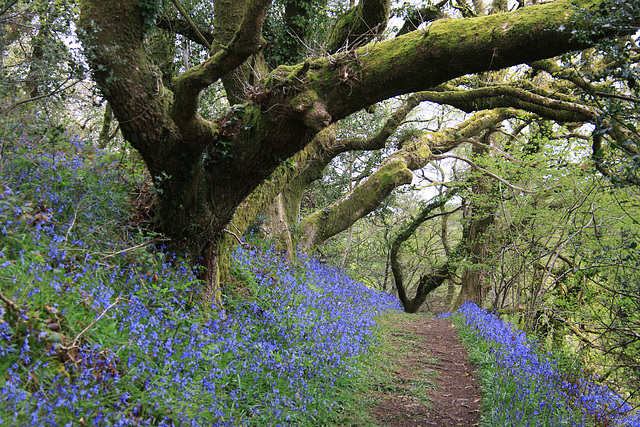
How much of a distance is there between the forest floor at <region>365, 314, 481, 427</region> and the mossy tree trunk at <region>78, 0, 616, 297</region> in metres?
2.39

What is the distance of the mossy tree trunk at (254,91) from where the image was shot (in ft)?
10.7

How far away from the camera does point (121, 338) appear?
287cm

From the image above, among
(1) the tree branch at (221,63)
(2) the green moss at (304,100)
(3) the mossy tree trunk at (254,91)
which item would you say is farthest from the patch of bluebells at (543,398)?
(1) the tree branch at (221,63)

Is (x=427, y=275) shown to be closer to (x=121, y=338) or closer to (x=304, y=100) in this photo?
(x=304, y=100)

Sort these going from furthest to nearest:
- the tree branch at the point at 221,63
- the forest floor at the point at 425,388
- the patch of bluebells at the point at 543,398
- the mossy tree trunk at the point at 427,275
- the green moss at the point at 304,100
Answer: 1. the mossy tree trunk at the point at 427,275
2. the forest floor at the point at 425,388
3. the patch of bluebells at the point at 543,398
4. the green moss at the point at 304,100
5. the tree branch at the point at 221,63

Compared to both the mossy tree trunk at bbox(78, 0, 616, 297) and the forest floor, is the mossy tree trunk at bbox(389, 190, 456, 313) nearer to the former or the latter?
the forest floor

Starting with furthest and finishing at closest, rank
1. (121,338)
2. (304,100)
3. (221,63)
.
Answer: (304,100) → (221,63) → (121,338)

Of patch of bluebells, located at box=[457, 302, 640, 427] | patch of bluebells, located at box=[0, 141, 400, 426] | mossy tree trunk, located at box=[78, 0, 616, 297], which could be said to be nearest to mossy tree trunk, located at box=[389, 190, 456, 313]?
patch of bluebells, located at box=[457, 302, 640, 427]

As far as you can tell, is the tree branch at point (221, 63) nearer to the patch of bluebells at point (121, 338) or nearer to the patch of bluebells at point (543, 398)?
the patch of bluebells at point (121, 338)

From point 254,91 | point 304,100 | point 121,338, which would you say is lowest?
point 121,338

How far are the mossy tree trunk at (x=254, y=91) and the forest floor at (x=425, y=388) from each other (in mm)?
2385

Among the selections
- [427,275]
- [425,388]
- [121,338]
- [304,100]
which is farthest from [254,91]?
[427,275]

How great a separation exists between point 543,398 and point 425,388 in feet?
4.65

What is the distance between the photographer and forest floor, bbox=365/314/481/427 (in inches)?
170
